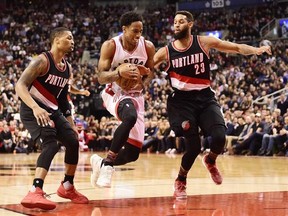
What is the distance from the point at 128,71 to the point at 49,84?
0.78 m

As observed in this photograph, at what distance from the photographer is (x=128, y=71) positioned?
5.78 meters

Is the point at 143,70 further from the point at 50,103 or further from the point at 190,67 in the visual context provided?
the point at 50,103

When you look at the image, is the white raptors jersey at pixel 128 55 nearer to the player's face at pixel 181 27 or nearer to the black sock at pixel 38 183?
the player's face at pixel 181 27

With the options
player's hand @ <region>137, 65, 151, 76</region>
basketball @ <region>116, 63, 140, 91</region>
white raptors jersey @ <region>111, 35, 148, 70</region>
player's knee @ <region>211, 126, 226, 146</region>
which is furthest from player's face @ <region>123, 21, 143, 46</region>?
player's knee @ <region>211, 126, 226, 146</region>

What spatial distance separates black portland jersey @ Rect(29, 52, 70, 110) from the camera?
5.78 meters

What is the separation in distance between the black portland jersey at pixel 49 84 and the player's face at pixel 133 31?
76cm

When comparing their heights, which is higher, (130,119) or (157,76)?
(157,76)

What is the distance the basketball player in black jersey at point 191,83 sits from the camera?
6317 mm

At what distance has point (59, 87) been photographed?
589 cm

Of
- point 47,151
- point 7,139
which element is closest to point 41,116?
point 47,151

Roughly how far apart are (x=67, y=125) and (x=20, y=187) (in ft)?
6.26

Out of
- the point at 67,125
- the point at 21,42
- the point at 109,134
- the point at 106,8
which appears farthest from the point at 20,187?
the point at 106,8

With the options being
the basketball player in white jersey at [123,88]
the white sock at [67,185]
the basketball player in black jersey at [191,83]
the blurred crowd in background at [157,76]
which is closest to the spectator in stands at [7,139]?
the blurred crowd in background at [157,76]

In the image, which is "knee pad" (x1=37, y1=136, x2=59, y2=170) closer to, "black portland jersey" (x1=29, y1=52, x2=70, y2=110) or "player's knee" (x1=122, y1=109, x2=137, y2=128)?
"black portland jersey" (x1=29, y1=52, x2=70, y2=110)
